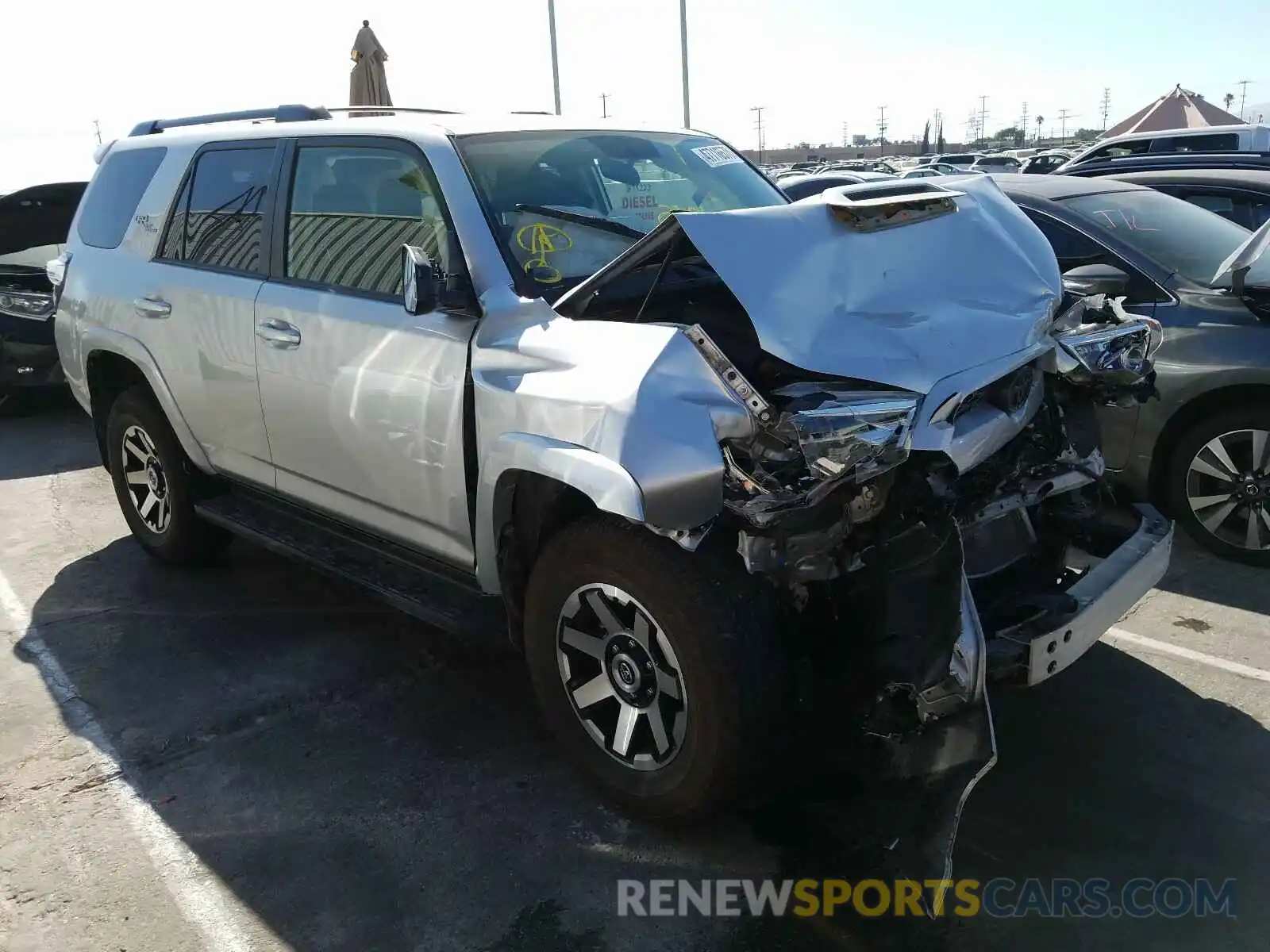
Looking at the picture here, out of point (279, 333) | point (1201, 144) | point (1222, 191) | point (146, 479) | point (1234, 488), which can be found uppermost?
point (1201, 144)

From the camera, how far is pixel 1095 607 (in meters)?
2.94

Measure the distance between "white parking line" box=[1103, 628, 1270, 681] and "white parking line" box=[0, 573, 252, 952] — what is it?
309cm

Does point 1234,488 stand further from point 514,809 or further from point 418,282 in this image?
point 418,282

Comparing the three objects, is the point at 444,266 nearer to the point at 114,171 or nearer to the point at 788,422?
the point at 788,422

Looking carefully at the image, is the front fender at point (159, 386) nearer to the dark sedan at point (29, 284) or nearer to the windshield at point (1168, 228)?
the dark sedan at point (29, 284)

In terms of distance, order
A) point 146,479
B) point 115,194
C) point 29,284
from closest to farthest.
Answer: point 115,194 → point 146,479 → point 29,284

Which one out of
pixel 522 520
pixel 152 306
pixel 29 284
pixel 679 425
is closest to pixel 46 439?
pixel 29 284

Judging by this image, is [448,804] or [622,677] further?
[448,804]

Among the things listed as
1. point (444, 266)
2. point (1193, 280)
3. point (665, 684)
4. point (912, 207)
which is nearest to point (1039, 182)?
point (1193, 280)

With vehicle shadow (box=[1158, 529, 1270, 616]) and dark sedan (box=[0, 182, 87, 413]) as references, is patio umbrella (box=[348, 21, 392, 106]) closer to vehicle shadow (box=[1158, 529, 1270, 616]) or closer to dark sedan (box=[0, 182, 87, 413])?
dark sedan (box=[0, 182, 87, 413])

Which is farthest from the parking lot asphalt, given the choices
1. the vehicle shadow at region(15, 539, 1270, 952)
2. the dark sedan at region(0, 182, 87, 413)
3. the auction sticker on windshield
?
the dark sedan at region(0, 182, 87, 413)

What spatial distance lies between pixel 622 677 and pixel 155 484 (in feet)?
10.8

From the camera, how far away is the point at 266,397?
414 centimetres

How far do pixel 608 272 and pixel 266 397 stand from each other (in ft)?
5.79
